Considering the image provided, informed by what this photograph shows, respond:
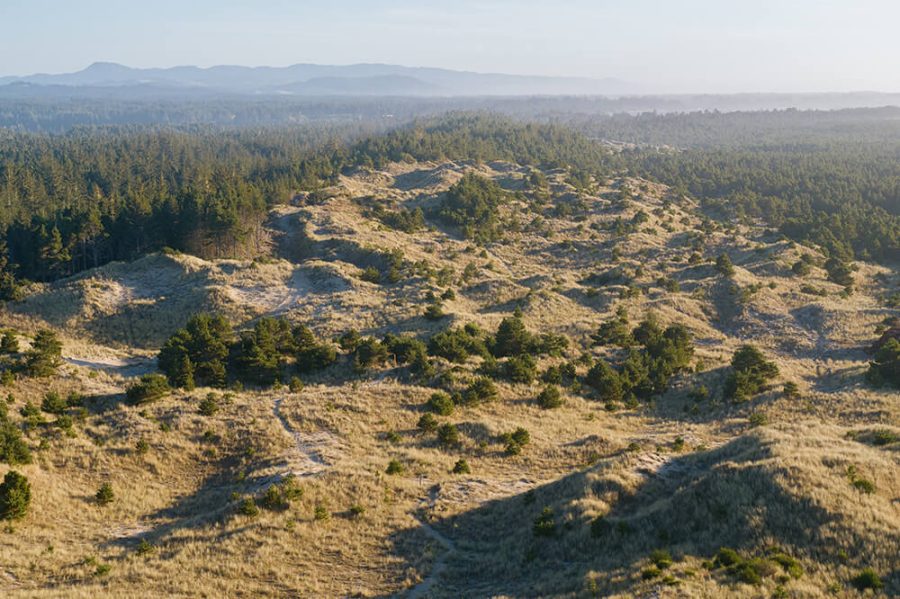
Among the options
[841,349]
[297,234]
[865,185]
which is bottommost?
[841,349]

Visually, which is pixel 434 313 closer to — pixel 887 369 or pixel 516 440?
pixel 516 440

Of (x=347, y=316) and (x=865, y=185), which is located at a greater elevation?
(x=865, y=185)

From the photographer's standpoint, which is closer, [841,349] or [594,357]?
[594,357]

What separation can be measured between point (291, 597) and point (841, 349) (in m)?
76.0

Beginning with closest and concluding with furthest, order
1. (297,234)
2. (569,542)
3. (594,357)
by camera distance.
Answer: (569,542) < (594,357) < (297,234)

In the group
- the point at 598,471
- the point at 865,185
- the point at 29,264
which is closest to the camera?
the point at 598,471

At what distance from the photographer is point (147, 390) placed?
4491 centimetres

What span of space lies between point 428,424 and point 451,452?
144 inches

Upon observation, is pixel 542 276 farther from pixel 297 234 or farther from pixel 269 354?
pixel 269 354

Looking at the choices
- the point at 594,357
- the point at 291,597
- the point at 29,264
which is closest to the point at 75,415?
the point at 291,597

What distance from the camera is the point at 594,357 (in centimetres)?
6656

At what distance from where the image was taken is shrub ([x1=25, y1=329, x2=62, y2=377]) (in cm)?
4700

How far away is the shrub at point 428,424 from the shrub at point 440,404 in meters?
2.38

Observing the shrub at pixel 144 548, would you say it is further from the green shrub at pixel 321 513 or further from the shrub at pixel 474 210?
the shrub at pixel 474 210
